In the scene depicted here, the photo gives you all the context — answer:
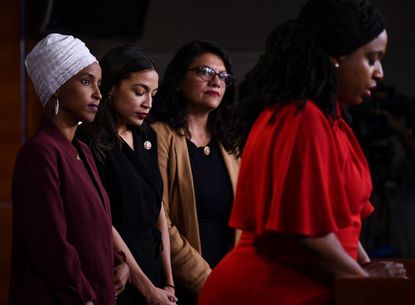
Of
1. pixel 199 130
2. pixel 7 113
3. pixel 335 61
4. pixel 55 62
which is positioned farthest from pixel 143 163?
pixel 7 113

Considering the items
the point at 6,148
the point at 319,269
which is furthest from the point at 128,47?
the point at 6,148

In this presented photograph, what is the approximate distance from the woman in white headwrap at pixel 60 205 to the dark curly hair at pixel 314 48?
546mm

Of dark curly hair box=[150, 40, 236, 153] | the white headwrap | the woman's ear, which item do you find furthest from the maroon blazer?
dark curly hair box=[150, 40, 236, 153]

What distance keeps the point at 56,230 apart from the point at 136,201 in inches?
22.0

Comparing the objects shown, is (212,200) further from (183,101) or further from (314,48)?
(314,48)

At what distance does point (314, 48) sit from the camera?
170 centimetres

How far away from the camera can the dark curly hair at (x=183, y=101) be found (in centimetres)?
297

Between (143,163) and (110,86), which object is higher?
(110,86)

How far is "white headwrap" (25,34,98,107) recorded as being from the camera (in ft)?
7.11

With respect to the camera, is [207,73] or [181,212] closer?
[181,212]

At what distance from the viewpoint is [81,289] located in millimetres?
2020

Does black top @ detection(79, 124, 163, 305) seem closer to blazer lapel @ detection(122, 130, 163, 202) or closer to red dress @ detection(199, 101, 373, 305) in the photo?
blazer lapel @ detection(122, 130, 163, 202)

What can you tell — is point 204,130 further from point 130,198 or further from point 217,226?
point 130,198

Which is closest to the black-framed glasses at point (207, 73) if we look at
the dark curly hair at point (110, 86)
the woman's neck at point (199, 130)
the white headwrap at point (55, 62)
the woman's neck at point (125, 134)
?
the woman's neck at point (199, 130)
